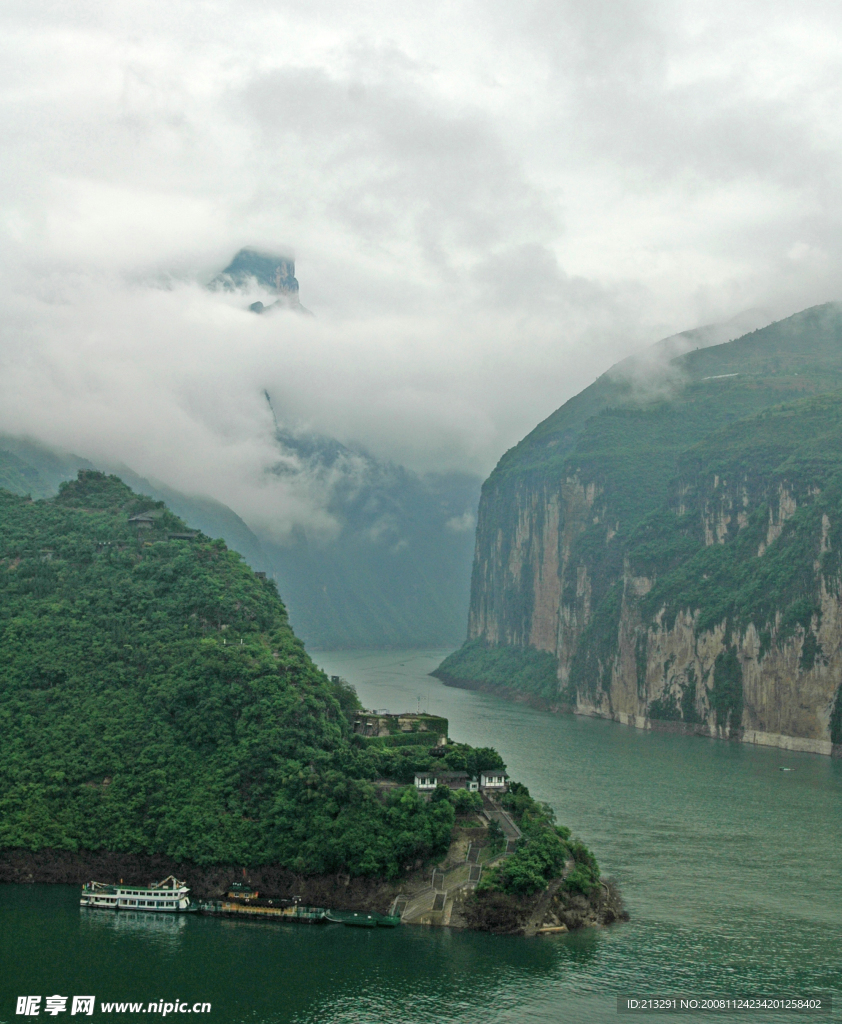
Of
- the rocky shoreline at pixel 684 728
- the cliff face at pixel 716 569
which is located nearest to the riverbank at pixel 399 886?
the rocky shoreline at pixel 684 728

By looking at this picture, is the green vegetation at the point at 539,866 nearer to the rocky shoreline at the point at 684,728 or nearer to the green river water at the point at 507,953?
the green river water at the point at 507,953

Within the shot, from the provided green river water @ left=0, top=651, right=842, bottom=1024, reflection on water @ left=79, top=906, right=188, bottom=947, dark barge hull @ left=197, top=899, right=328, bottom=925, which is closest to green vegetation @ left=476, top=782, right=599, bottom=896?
green river water @ left=0, top=651, right=842, bottom=1024

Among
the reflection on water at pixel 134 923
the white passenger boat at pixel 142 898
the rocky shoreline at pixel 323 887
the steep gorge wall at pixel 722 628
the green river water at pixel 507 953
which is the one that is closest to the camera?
the green river water at pixel 507 953

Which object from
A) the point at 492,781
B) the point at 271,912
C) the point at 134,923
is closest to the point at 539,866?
the point at 492,781

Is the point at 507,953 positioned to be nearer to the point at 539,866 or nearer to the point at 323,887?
the point at 539,866

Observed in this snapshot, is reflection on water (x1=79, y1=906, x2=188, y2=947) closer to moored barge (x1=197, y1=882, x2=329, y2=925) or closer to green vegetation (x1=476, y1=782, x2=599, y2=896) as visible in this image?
moored barge (x1=197, y1=882, x2=329, y2=925)

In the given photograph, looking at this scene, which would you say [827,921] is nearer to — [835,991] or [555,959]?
[835,991]
